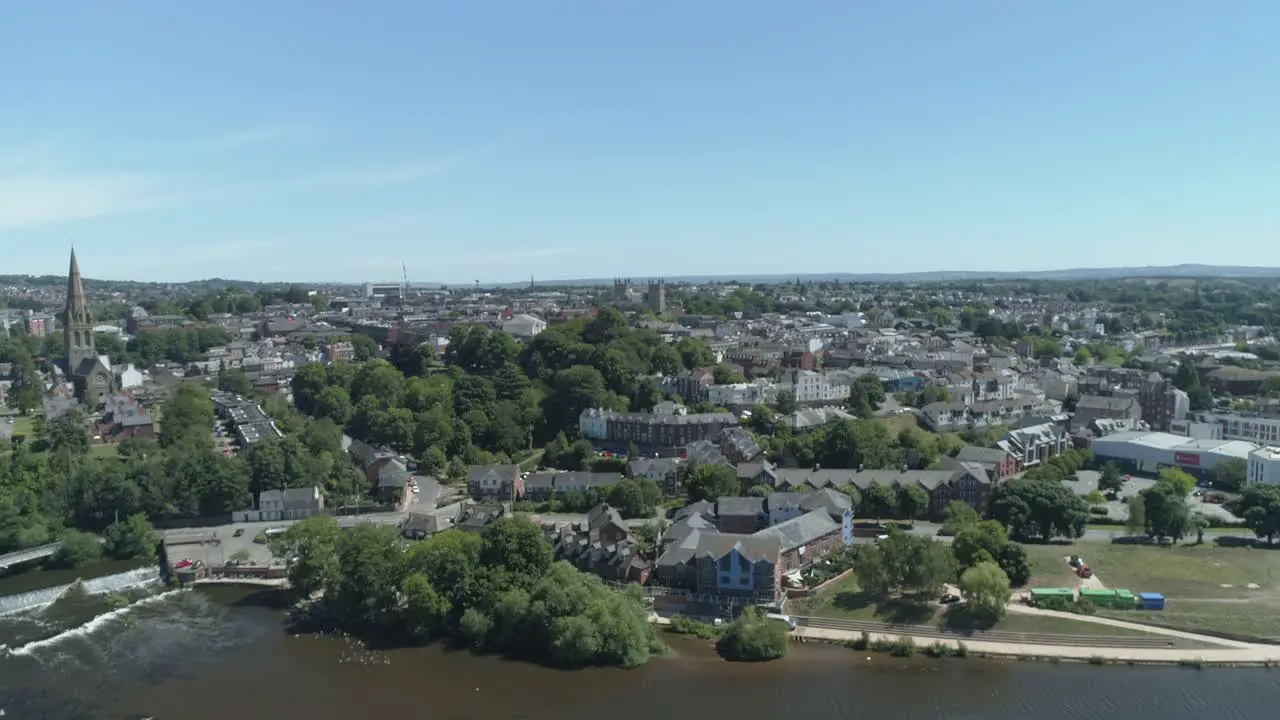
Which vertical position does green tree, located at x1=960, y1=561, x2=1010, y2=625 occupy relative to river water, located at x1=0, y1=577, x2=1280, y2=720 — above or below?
above

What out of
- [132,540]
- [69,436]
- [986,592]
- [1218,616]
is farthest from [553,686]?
[69,436]

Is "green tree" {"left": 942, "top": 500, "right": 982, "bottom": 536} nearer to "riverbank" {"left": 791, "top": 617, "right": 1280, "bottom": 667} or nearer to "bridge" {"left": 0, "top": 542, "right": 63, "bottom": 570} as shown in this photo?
"riverbank" {"left": 791, "top": 617, "right": 1280, "bottom": 667}

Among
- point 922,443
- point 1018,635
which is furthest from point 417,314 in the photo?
point 1018,635

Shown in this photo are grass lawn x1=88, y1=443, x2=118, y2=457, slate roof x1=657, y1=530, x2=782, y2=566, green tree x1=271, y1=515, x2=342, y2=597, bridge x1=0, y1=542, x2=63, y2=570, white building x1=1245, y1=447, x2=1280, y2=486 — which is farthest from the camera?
grass lawn x1=88, y1=443, x2=118, y2=457

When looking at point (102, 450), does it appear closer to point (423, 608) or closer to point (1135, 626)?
point (423, 608)

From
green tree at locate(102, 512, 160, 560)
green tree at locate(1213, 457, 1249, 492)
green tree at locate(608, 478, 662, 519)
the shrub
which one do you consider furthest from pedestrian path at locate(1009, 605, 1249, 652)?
green tree at locate(102, 512, 160, 560)

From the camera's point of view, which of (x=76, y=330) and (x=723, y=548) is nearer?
(x=723, y=548)

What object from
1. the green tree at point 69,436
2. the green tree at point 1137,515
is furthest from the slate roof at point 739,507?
the green tree at point 69,436
